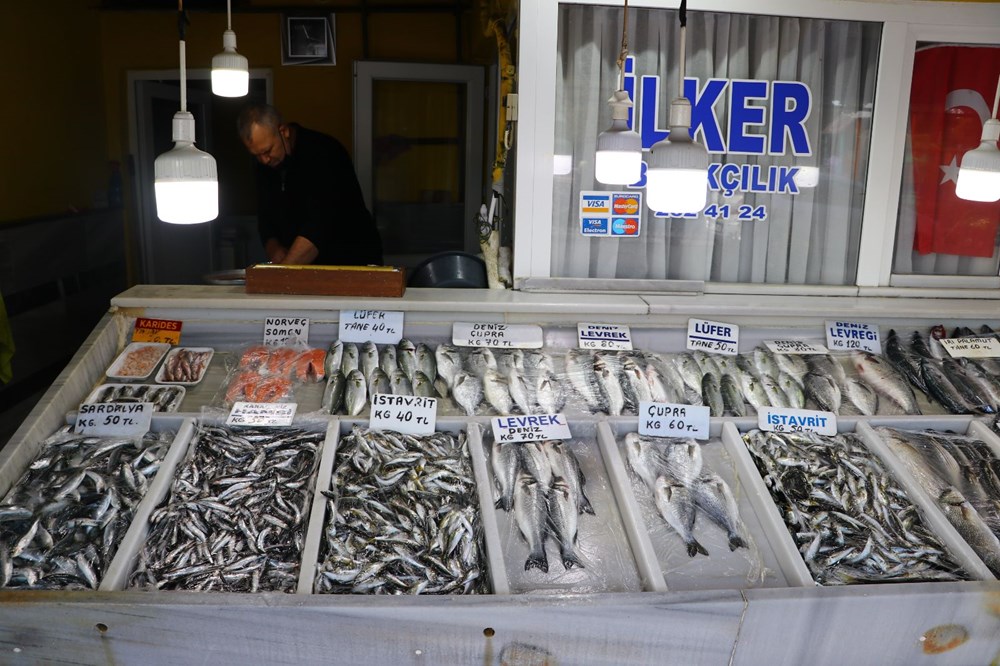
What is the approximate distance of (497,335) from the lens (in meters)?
3.31

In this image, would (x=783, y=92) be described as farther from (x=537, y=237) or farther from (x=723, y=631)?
(x=723, y=631)

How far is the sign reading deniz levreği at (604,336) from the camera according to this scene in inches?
130

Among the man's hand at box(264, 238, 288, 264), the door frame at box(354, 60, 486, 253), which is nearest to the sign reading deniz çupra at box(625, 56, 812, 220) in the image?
the man's hand at box(264, 238, 288, 264)

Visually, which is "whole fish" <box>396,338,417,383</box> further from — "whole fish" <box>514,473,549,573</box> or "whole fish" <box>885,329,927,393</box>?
"whole fish" <box>885,329,927,393</box>

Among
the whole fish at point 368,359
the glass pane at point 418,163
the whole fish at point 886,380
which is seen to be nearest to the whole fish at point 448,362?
the whole fish at point 368,359

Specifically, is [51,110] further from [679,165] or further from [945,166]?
[945,166]

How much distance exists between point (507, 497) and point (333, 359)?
0.95 meters

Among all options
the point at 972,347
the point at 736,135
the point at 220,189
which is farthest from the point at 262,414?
the point at 220,189

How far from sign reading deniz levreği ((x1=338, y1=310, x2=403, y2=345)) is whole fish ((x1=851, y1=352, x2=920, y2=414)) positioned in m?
1.90

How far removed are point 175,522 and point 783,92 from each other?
3.03 metres

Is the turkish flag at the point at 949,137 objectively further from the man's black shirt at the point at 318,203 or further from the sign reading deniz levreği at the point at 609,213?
the man's black shirt at the point at 318,203

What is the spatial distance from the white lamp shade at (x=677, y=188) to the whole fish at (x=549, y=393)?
88 centimetres

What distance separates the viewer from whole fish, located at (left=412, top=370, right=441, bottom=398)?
3035mm

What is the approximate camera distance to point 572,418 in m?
2.97
